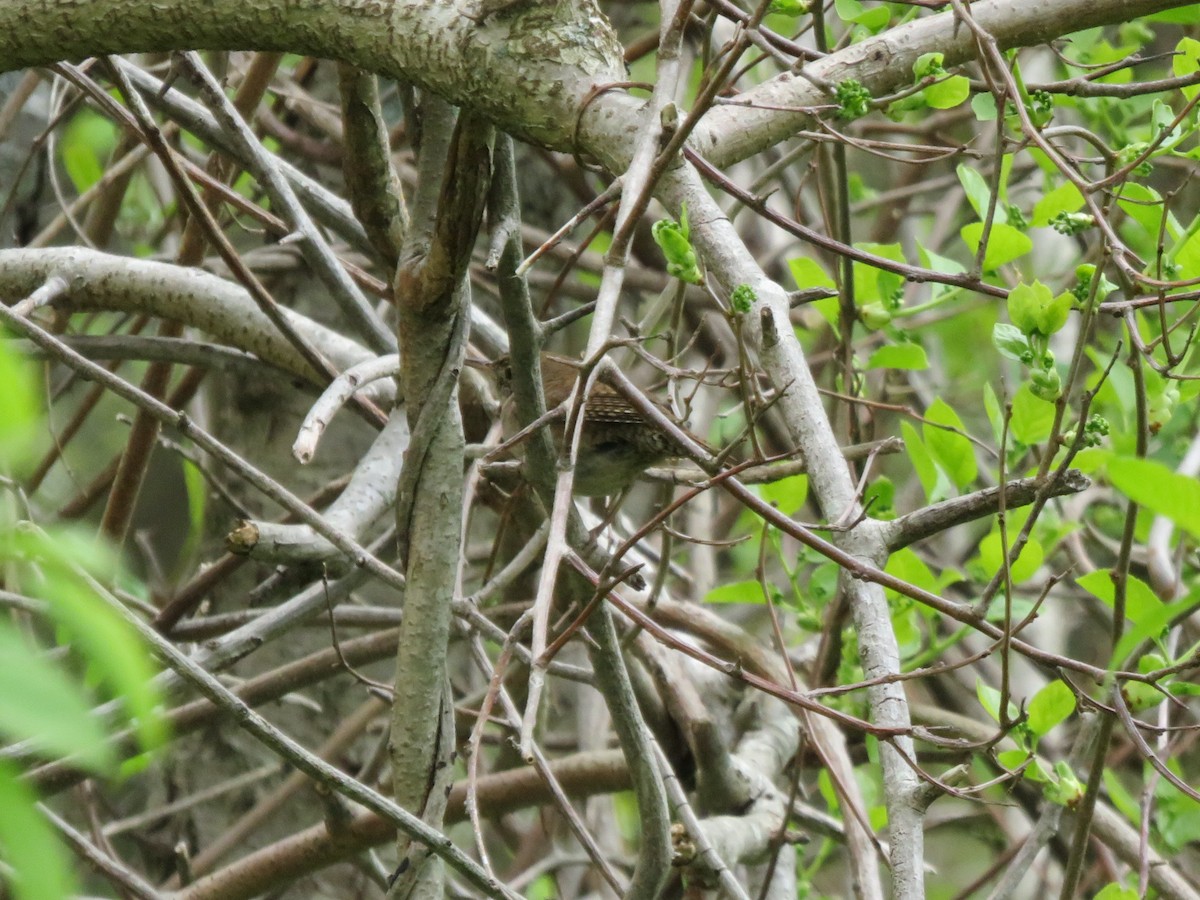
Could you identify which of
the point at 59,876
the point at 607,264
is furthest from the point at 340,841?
the point at 59,876

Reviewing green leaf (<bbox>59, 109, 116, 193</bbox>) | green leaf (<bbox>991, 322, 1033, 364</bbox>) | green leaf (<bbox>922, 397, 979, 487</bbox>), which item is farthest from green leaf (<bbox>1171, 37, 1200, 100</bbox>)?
green leaf (<bbox>59, 109, 116, 193</bbox>)

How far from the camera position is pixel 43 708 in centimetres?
48

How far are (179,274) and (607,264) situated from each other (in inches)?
70.1

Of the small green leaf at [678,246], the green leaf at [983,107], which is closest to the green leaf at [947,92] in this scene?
the green leaf at [983,107]

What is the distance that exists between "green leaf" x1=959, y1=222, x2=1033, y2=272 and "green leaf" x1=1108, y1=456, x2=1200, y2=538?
1.40 meters

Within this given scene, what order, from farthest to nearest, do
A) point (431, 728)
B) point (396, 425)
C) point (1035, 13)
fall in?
point (396, 425), point (431, 728), point (1035, 13)

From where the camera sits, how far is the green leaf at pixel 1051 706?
1.94 metres

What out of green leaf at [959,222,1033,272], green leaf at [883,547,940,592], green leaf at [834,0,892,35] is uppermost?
green leaf at [834,0,892,35]

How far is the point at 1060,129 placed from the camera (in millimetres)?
1801

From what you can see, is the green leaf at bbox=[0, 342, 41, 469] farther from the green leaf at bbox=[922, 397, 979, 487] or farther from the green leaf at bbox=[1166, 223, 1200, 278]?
the green leaf at bbox=[922, 397, 979, 487]

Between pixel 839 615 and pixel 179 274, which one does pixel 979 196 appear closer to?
pixel 839 615

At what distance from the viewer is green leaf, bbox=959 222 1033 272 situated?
6.73 feet

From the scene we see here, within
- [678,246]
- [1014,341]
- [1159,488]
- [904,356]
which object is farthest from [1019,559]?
[1159,488]

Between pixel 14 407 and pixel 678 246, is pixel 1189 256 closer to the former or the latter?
pixel 678 246
